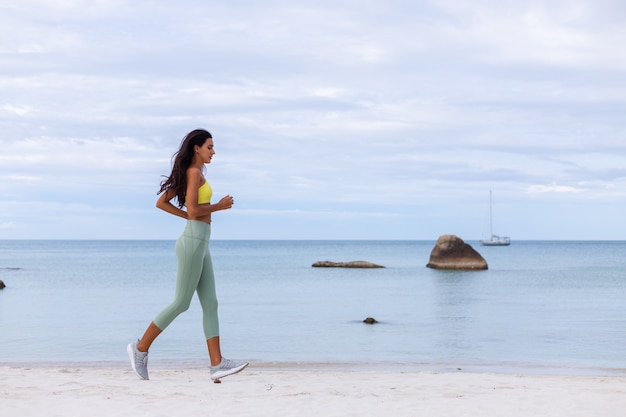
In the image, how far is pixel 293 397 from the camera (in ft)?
27.0

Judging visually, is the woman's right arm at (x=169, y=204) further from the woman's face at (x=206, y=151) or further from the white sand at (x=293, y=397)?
the white sand at (x=293, y=397)

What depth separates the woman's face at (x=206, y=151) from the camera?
326 inches

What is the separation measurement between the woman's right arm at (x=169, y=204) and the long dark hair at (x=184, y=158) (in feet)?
0.21

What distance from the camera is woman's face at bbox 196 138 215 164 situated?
8.28 metres

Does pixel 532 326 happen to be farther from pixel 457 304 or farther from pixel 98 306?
pixel 98 306

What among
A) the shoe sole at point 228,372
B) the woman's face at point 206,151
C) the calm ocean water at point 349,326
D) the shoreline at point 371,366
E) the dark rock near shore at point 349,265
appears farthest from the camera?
the dark rock near shore at point 349,265

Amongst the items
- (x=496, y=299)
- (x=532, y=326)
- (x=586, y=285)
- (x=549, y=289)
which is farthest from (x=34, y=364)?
(x=586, y=285)

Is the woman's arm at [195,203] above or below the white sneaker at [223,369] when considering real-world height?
above

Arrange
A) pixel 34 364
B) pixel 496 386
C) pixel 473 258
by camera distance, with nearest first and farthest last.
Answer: pixel 496 386 < pixel 34 364 < pixel 473 258

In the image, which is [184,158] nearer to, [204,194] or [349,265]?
[204,194]

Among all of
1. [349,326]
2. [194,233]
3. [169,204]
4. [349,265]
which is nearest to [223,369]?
[194,233]

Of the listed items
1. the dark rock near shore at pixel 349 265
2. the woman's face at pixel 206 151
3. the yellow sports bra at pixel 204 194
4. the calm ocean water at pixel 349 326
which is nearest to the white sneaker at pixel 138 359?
the yellow sports bra at pixel 204 194

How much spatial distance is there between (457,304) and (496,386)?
23343 millimetres

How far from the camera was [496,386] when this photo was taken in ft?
30.8
